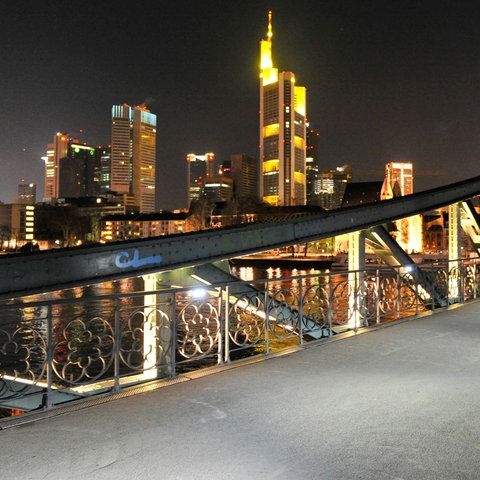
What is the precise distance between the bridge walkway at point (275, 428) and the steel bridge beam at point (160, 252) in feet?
4.91

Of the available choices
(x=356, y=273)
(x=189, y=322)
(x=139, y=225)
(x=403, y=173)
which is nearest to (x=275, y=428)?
(x=189, y=322)

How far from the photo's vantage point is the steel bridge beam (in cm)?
507

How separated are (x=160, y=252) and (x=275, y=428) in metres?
3.02

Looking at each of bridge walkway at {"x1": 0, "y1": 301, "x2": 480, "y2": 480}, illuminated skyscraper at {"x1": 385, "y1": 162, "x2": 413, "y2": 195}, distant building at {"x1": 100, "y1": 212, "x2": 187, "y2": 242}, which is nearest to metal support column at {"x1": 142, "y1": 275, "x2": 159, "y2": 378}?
bridge walkway at {"x1": 0, "y1": 301, "x2": 480, "y2": 480}

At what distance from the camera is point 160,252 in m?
6.19

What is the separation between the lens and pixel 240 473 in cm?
307

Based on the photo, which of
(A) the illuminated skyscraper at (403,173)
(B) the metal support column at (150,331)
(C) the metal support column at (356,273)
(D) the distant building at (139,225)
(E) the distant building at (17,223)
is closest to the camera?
(B) the metal support column at (150,331)

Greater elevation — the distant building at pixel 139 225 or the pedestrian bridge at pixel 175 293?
the distant building at pixel 139 225

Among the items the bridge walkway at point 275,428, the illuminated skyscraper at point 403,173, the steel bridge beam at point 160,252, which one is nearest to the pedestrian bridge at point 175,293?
the steel bridge beam at point 160,252

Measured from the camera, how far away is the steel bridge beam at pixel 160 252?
507cm

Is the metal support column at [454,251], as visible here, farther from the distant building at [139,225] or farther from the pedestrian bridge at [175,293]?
the distant building at [139,225]

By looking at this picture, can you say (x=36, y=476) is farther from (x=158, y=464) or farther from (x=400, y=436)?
(x=400, y=436)

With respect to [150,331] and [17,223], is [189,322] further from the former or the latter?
[17,223]

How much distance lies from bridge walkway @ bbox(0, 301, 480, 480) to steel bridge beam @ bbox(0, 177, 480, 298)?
1495 mm
